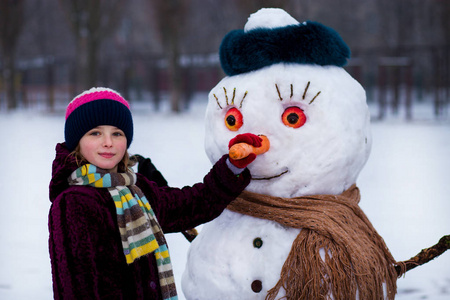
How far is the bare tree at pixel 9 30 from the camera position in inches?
709

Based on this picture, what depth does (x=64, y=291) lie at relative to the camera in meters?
1.95

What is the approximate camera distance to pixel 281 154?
2365mm

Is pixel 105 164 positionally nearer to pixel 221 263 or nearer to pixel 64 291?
pixel 64 291

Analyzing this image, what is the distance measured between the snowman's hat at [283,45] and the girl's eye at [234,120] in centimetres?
20

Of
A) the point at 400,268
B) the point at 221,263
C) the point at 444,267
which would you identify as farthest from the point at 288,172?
the point at 444,267

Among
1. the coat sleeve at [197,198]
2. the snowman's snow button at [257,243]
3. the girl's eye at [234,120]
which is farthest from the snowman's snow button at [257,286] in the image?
the girl's eye at [234,120]

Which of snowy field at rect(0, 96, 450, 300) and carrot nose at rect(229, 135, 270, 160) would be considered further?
snowy field at rect(0, 96, 450, 300)

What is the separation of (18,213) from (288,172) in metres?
4.12

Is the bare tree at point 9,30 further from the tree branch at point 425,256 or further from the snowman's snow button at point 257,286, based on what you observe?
the tree branch at point 425,256

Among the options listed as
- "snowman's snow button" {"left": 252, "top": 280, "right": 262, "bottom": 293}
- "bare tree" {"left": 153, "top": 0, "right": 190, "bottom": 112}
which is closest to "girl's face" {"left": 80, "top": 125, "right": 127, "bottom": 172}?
"snowman's snow button" {"left": 252, "top": 280, "right": 262, "bottom": 293}

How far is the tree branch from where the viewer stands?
8.11 feet

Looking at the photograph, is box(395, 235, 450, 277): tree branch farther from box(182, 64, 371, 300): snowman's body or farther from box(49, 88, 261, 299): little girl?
box(49, 88, 261, 299): little girl

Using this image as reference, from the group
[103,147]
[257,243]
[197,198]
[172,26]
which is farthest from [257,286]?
[172,26]

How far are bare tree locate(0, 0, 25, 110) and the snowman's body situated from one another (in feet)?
57.4
